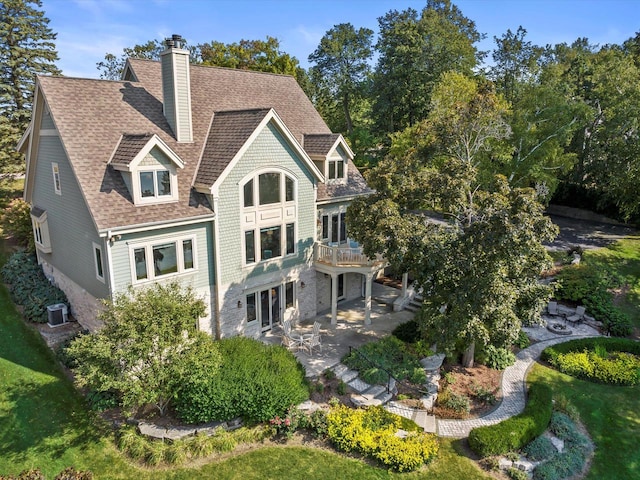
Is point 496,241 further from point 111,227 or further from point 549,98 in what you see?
point 549,98

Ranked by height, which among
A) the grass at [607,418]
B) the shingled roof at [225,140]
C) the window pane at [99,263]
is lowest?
the grass at [607,418]

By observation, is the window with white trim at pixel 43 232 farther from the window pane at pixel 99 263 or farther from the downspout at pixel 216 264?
the downspout at pixel 216 264

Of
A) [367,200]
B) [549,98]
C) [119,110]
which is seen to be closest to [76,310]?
[119,110]

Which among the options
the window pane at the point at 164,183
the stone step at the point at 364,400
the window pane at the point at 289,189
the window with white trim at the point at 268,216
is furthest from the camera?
the window pane at the point at 289,189

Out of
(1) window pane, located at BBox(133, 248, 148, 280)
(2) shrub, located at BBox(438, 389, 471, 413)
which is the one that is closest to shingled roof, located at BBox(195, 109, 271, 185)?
(1) window pane, located at BBox(133, 248, 148, 280)

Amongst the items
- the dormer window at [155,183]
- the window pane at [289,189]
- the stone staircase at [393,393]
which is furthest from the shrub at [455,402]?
the dormer window at [155,183]

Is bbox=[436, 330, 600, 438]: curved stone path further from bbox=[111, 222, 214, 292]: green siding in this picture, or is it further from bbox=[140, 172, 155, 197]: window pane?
bbox=[140, 172, 155, 197]: window pane
